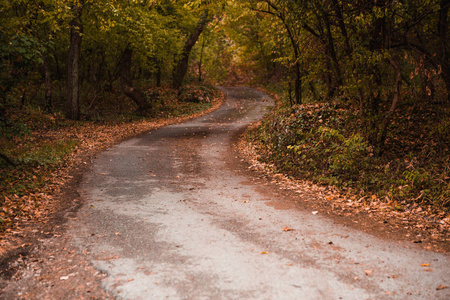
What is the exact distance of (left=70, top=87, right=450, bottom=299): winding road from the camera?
4.00m

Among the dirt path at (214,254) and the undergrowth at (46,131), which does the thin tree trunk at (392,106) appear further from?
the undergrowth at (46,131)

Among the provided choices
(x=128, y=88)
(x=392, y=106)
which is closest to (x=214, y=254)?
(x=392, y=106)

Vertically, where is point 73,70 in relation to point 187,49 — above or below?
below

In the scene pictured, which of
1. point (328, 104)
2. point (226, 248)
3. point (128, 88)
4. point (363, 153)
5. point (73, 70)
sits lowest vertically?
point (226, 248)

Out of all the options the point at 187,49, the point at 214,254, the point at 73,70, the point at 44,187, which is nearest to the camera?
the point at 214,254

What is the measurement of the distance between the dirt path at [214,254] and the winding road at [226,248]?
0.02m

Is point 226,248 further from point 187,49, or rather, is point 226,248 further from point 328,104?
point 187,49

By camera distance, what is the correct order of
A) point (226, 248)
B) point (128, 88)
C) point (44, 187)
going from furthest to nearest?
point (128, 88) → point (44, 187) → point (226, 248)

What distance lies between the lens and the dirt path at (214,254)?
4012mm

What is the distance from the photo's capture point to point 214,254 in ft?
16.1

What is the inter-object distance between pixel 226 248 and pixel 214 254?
261 mm

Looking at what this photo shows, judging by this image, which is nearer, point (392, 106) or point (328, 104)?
point (392, 106)

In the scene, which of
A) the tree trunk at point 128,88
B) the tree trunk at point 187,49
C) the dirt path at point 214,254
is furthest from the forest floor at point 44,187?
the tree trunk at point 187,49

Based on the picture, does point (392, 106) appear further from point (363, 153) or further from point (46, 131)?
point (46, 131)
